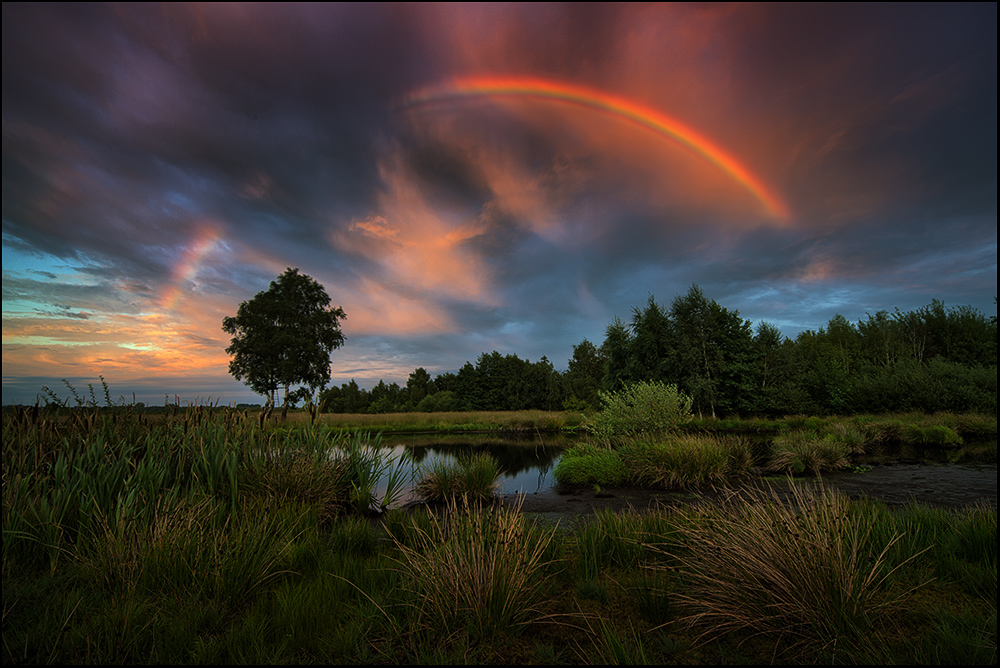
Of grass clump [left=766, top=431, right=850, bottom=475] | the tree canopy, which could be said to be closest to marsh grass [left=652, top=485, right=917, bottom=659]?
grass clump [left=766, top=431, right=850, bottom=475]

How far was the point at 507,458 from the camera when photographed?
18.4 metres

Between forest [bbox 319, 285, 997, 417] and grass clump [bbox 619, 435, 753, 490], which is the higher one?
forest [bbox 319, 285, 997, 417]

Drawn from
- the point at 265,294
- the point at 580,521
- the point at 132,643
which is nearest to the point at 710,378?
the point at 580,521

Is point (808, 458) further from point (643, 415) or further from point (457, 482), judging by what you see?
point (457, 482)

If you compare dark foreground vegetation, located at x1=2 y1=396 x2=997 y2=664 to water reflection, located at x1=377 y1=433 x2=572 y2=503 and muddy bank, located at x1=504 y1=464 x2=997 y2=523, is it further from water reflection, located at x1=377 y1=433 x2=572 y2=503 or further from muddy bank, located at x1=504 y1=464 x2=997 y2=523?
muddy bank, located at x1=504 y1=464 x2=997 y2=523

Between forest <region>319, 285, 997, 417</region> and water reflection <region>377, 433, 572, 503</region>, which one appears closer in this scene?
water reflection <region>377, 433, 572, 503</region>

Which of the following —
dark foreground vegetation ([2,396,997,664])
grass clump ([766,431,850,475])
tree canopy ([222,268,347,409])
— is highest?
tree canopy ([222,268,347,409])

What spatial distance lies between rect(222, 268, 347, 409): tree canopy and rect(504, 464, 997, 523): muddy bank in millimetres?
29434

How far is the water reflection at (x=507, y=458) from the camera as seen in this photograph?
10328 mm

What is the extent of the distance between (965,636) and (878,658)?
79 cm

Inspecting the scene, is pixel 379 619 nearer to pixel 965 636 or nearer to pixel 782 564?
pixel 782 564

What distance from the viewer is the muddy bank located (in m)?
7.68

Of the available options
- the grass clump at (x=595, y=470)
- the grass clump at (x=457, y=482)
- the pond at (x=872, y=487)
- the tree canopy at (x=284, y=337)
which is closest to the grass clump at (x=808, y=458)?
the pond at (x=872, y=487)

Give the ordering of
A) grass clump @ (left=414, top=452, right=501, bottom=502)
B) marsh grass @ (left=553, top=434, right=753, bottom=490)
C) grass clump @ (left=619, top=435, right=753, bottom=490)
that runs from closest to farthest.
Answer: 1. grass clump @ (left=414, top=452, right=501, bottom=502)
2. grass clump @ (left=619, top=435, right=753, bottom=490)
3. marsh grass @ (left=553, top=434, right=753, bottom=490)
